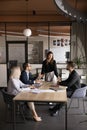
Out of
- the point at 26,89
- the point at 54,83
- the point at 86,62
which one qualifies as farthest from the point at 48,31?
the point at 26,89

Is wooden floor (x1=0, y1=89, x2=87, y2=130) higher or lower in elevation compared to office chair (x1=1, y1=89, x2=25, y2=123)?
lower

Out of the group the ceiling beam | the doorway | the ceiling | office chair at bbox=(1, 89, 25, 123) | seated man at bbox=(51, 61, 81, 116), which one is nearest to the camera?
office chair at bbox=(1, 89, 25, 123)

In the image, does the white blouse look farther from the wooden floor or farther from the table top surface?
the wooden floor

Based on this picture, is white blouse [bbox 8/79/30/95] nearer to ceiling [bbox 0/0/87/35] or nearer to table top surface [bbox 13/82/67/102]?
table top surface [bbox 13/82/67/102]

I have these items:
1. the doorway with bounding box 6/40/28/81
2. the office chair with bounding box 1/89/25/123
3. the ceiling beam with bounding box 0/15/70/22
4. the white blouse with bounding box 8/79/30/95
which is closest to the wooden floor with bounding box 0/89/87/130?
the office chair with bounding box 1/89/25/123

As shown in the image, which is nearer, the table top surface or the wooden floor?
the table top surface

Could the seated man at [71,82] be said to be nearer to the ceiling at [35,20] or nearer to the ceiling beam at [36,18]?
the ceiling at [35,20]

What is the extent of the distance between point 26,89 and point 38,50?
503cm

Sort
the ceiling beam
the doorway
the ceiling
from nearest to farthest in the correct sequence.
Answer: the ceiling, the ceiling beam, the doorway

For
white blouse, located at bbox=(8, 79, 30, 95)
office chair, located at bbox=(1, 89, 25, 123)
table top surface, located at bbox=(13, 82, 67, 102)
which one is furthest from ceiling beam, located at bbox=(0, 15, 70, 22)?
table top surface, located at bbox=(13, 82, 67, 102)

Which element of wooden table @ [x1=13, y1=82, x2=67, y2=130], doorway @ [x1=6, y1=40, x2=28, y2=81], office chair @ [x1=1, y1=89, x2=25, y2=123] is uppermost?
doorway @ [x1=6, y1=40, x2=28, y2=81]

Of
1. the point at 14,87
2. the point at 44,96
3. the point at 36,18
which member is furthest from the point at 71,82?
the point at 36,18

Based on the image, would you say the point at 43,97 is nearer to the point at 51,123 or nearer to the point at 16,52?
the point at 51,123

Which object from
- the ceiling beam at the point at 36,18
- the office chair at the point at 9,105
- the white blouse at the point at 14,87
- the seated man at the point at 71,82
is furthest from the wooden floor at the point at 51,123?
the ceiling beam at the point at 36,18
